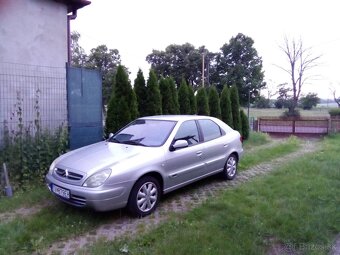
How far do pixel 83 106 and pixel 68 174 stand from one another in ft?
10.9

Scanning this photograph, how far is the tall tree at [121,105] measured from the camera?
8058 mm

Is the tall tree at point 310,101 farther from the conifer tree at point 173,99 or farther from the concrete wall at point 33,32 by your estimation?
the concrete wall at point 33,32

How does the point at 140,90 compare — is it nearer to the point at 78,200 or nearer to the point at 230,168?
the point at 230,168

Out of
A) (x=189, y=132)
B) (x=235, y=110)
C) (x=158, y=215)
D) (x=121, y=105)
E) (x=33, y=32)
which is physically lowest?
(x=158, y=215)

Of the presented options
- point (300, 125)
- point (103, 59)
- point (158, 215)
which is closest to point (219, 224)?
point (158, 215)

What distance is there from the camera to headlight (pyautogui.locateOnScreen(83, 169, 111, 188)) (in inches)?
149

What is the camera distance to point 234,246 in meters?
3.33

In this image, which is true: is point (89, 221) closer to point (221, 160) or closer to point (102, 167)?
point (102, 167)

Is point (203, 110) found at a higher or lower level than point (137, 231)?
higher

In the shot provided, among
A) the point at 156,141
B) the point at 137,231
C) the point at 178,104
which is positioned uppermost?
the point at 178,104

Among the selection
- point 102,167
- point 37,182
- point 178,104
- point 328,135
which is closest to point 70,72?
point 37,182

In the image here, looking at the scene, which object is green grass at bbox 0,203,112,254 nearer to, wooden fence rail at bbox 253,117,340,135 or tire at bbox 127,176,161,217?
tire at bbox 127,176,161,217

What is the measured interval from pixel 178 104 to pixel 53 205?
6.31 metres

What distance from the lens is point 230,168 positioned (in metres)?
6.28
